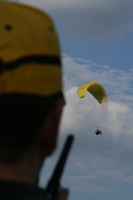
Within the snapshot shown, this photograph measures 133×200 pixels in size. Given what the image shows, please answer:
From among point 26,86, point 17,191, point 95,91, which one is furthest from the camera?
point 95,91

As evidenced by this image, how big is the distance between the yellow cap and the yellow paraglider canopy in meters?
41.5

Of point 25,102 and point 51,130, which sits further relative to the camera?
point 51,130

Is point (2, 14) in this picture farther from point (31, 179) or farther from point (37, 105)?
point (31, 179)

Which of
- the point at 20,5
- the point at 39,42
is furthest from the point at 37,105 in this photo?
the point at 20,5

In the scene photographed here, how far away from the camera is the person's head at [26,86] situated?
3525 millimetres

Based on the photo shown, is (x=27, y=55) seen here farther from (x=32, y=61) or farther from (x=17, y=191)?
(x=17, y=191)

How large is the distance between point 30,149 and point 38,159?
0.11m

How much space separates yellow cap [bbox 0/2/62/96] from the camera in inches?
139

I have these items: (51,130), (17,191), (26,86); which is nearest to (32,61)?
(26,86)

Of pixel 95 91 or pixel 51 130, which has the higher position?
pixel 95 91

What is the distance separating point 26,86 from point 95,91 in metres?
49.5

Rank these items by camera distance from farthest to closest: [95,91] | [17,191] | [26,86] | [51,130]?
[95,91], [51,130], [26,86], [17,191]

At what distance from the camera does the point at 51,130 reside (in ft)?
12.0

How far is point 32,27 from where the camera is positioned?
365 cm
